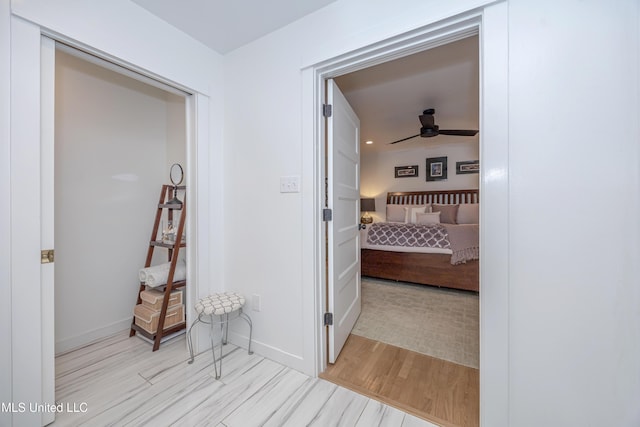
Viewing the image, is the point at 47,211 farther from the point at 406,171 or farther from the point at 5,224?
the point at 406,171

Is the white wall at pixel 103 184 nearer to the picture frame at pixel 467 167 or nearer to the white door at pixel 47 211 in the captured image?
the white door at pixel 47 211

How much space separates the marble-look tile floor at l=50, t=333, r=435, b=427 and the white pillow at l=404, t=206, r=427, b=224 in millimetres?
4144

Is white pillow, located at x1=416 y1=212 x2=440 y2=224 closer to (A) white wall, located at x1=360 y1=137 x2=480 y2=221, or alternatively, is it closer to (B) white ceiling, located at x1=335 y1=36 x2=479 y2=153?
(A) white wall, located at x1=360 y1=137 x2=480 y2=221

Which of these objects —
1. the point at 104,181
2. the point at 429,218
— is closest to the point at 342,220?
the point at 104,181

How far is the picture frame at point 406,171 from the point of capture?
5789 mm

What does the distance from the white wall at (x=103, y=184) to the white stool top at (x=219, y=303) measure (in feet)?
3.43

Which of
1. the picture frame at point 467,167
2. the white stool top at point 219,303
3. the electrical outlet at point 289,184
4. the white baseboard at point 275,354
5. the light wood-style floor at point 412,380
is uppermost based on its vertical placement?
the picture frame at point 467,167

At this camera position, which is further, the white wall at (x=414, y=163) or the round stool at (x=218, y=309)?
the white wall at (x=414, y=163)

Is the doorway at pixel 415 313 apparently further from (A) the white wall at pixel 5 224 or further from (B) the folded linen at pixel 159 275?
(A) the white wall at pixel 5 224

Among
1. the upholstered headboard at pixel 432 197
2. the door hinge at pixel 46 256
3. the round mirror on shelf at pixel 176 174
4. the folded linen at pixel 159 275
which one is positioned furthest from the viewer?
the upholstered headboard at pixel 432 197

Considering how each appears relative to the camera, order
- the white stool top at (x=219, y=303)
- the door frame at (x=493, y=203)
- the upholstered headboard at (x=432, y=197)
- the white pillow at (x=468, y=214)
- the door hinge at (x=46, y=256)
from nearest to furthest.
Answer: the door frame at (x=493, y=203)
the door hinge at (x=46, y=256)
the white stool top at (x=219, y=303)
the white pillow at (x=468, y=214)
the upholstered headboard at (x=432, y=197)

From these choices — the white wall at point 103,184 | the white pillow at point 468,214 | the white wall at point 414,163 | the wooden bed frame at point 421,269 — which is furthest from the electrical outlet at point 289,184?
the white wall at point 414,163

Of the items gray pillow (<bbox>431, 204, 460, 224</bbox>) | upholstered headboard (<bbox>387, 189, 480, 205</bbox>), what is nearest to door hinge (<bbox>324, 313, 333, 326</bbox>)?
gray pillow (<bbox>431, 204, 460, 224</bbox>)

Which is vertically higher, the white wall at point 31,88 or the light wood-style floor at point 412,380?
the white wall at point 31,88
